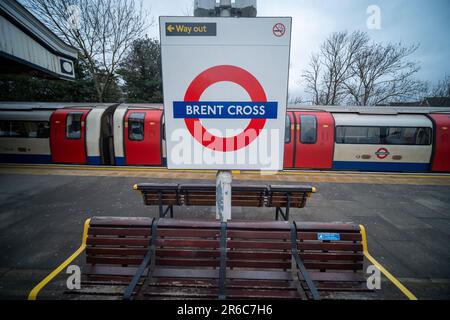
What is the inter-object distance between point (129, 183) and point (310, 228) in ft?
19.0

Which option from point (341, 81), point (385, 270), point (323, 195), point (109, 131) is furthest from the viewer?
point (341, 81)

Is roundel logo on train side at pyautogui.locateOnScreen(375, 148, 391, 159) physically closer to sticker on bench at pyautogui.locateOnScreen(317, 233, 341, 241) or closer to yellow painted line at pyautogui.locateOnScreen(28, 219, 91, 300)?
sticker on bench at pyautogui.locateOnScreen(317, 233, 341, 241)

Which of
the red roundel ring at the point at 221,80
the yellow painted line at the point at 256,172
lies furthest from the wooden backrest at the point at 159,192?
the yellow painted line at the point at 256,172

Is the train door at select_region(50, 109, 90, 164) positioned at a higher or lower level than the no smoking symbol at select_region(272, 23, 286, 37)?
lower

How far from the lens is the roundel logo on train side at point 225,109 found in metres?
2.27

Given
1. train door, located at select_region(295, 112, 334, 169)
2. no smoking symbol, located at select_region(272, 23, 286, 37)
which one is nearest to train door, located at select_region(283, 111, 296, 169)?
train door, located at select_region(295, 112, 334, 169)

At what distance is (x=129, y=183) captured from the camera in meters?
6.61

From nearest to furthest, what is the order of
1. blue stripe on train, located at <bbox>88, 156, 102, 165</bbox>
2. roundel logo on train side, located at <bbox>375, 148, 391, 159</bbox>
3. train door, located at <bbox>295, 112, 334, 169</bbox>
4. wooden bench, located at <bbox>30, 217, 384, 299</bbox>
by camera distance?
wooden bench, located at <bbox>30, 217, 384, 299</bbox>, roundel logo on train side, located at <bbox>375, 148, 391, 159</bbox>, train door, located at <bbox>295, 112, 334, 169</bbox>, blue stripe on train, located at <bbox>88, 156, 102, 165</bbox>

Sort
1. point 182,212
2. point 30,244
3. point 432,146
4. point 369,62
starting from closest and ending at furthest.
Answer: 1. point 30,244
2. point 182,212
3. point 432,146
4. point 369,62

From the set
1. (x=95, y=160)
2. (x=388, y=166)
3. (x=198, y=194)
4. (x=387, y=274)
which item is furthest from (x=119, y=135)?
(x=388, y=166)

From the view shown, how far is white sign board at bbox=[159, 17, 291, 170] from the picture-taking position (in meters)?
2.16

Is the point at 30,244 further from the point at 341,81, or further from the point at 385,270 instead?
the point at 341,81

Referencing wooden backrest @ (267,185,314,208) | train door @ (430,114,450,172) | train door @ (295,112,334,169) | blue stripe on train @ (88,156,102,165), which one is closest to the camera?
wooden backrest @ (267,185,314,208)
